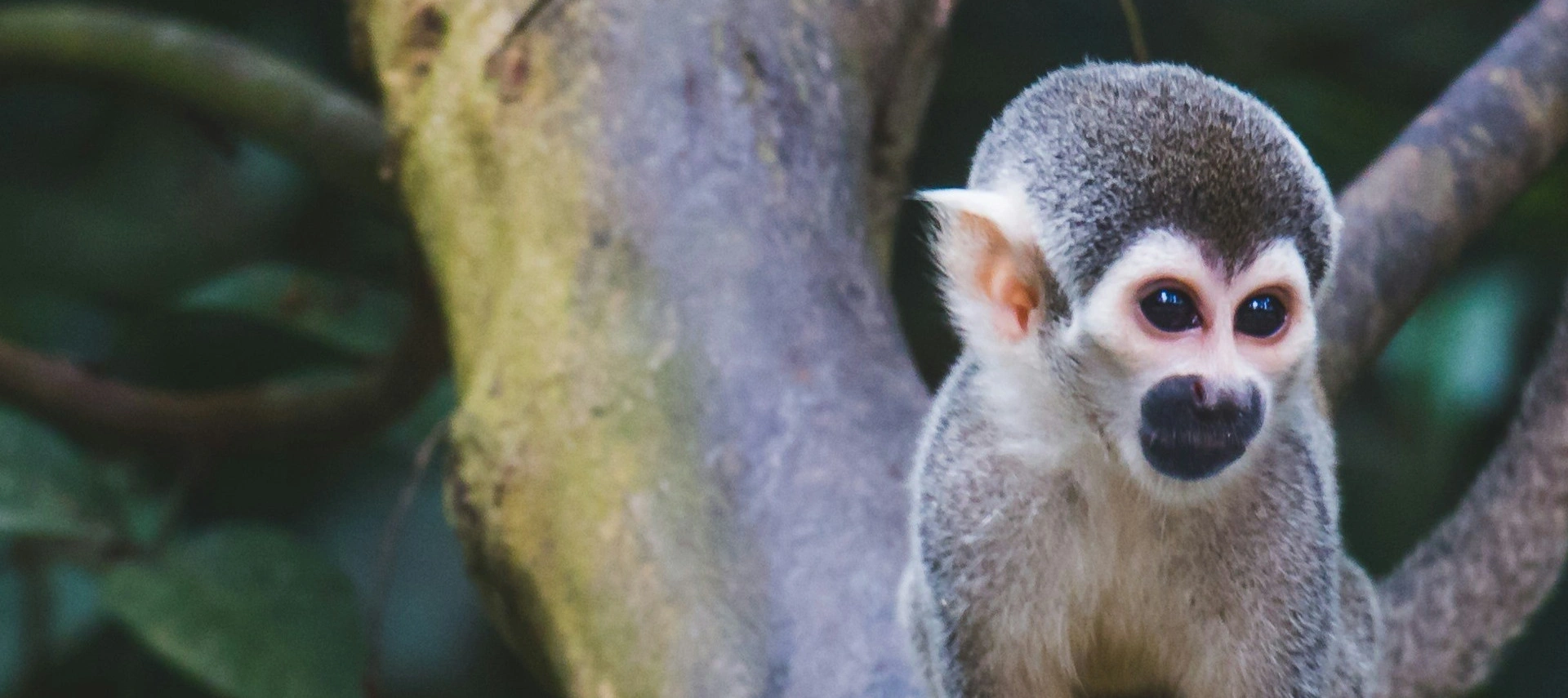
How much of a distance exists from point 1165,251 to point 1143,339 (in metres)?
0.09

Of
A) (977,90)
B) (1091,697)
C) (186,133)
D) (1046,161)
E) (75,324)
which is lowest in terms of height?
(75,324)

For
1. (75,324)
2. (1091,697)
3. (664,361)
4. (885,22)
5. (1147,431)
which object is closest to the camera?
(1147,431)

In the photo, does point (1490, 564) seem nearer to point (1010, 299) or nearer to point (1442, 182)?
point (1442, 182)

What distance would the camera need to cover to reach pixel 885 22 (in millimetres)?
2500

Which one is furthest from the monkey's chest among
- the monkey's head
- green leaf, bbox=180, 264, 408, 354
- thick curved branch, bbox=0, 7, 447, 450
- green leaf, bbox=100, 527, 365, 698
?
green leaf, bbox=180, 264, 408, 354

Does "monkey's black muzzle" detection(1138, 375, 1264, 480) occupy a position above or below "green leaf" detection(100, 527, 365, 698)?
above

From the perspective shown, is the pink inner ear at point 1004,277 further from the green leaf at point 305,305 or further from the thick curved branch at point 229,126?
the green leaf at point 305,305

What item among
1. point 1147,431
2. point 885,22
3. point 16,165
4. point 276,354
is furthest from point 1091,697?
point 16,165

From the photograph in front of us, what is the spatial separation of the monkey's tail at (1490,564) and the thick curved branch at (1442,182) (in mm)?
240

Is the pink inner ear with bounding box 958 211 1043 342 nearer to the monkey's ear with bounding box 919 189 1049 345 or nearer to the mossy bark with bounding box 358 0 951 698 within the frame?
the monkey's ear with bounding box 919 189 1049 345

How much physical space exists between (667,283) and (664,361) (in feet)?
0.42

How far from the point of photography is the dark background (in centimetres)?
334

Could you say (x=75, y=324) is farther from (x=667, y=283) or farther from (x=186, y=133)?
(x=667, y=283)

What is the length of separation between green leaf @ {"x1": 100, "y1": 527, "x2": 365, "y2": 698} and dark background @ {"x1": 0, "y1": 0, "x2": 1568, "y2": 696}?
378 mm
